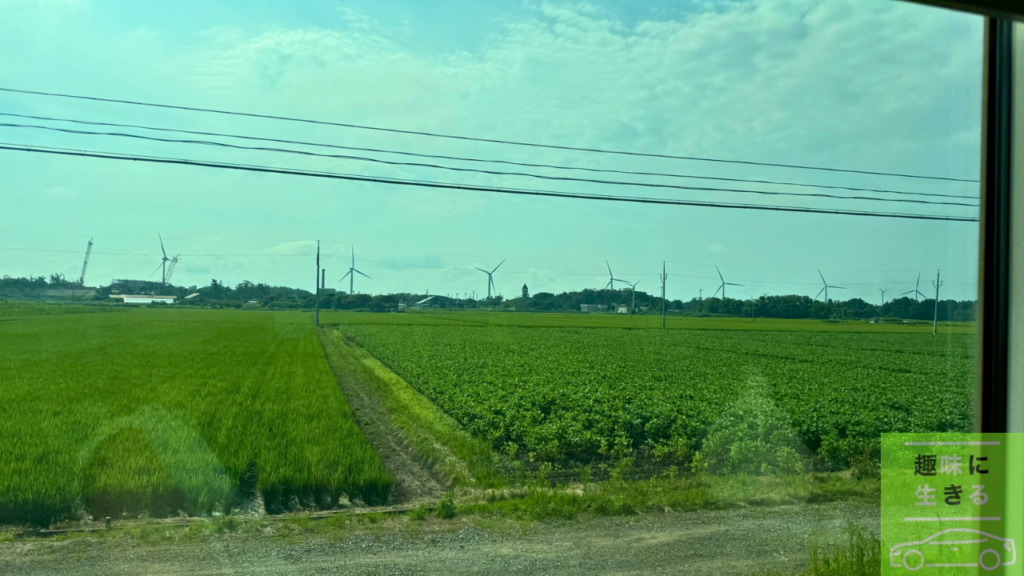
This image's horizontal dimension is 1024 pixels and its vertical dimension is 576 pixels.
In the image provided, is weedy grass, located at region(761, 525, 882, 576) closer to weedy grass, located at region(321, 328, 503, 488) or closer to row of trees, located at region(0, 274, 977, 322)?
row of trees, located at region(0, 274, 977, 322)

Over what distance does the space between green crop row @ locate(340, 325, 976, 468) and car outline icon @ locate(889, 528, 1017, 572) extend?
2.30 feet

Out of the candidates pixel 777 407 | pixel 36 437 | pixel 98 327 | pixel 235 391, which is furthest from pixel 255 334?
A: pixel 777 407

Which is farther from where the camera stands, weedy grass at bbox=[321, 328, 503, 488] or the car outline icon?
weedy grass at bbox=[321, 328, 503, 488]

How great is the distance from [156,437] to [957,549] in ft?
21.3

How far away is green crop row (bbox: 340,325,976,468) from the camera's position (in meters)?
7.00

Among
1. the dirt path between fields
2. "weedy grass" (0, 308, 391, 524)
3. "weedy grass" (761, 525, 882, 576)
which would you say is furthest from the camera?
the dirt path between fields

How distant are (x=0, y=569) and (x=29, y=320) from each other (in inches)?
335

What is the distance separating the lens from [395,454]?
7523 millimetres

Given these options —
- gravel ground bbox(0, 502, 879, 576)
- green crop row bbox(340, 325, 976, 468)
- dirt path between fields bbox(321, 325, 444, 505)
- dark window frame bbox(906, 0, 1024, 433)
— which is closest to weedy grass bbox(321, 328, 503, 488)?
dirt path between fields bbox(321, 325, 444, 505)

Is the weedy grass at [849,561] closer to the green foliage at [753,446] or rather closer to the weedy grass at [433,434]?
the green foliage at [753,446]

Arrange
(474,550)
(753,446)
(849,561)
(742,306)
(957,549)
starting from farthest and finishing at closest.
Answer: (742,306), (753,446), (474,550), (849,561), (957,549)

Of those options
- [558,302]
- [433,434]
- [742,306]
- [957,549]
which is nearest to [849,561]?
[957,549]

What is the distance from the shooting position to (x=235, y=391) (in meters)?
9.38

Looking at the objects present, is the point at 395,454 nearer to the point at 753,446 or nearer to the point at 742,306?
the point at 753,446
